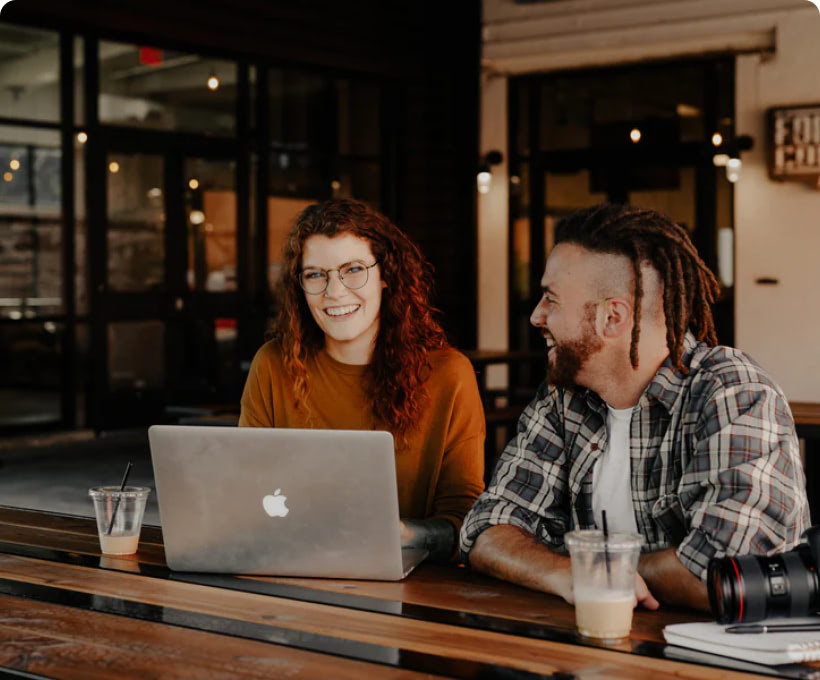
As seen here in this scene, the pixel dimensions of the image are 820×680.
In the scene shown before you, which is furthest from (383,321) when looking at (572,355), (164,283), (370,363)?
(164,283)

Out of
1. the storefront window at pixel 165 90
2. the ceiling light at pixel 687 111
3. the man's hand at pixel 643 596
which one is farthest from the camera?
the ceiling light at pixel 687 111

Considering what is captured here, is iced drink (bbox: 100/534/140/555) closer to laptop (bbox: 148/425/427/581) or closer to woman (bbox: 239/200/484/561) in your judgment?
laptop (bbox: 148/425/427/581)

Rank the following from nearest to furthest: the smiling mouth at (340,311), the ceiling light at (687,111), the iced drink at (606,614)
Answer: the iced drink at (606,614) → the smiling mouth at (340,311) → the ceiling light at (687,111)

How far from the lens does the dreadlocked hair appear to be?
204 centimetres

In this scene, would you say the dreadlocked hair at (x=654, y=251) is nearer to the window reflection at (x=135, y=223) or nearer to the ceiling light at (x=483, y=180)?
the window reflection at (x=135, y=223)

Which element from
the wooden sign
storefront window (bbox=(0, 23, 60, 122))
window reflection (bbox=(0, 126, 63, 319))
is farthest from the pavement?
the wooden sign

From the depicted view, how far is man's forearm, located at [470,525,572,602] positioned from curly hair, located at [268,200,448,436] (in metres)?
0.53

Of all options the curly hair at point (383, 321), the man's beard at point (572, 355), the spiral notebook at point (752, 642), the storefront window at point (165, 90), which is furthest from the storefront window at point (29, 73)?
the spiral notebook at point (752, 642)

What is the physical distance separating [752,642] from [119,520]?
1213mm

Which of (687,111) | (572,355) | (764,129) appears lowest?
(572,355)

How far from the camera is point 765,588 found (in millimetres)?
1557

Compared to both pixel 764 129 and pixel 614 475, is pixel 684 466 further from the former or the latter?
pixel 764 129

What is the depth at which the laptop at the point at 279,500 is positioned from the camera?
5.93 ft

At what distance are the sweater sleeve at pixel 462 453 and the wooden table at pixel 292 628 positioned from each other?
359 millimetres
